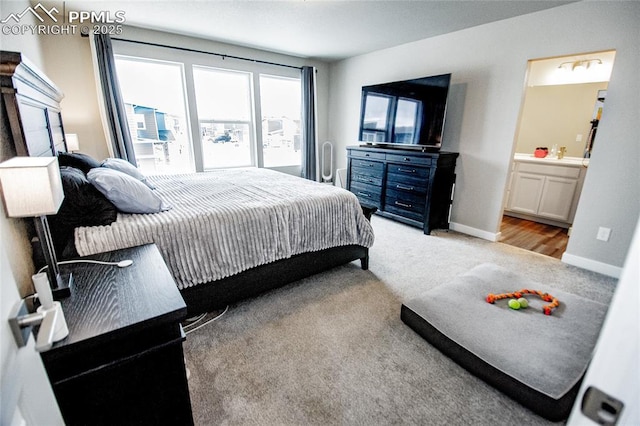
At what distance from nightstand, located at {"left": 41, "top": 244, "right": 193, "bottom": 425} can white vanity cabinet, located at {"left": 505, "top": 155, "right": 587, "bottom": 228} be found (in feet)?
15.3

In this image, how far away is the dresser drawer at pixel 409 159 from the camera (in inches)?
139

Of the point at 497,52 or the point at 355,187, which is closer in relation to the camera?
the point at 497,52

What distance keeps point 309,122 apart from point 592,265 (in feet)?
14.0

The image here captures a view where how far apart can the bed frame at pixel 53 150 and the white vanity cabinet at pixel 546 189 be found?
293cm

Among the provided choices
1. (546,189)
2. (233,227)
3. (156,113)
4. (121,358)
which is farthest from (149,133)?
(546,189)

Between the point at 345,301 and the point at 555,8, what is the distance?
338 cm

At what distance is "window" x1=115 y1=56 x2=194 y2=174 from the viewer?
379 cm

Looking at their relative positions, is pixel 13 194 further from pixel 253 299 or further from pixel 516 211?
pixel 516 211

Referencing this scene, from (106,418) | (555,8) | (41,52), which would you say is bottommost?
(106,418)

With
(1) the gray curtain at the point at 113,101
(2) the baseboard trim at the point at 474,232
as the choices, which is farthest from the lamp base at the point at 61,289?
(2) the baseboard trim at the point at 474,232

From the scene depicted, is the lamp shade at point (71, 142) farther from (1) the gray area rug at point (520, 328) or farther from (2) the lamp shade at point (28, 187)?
(1) the gray area rug at point (520, 328)

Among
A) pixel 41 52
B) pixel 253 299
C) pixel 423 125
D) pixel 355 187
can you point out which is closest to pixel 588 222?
pixel 423 125

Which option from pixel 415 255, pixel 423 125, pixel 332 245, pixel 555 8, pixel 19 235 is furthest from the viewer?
pixel 423 125

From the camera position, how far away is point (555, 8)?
9.05 ft
